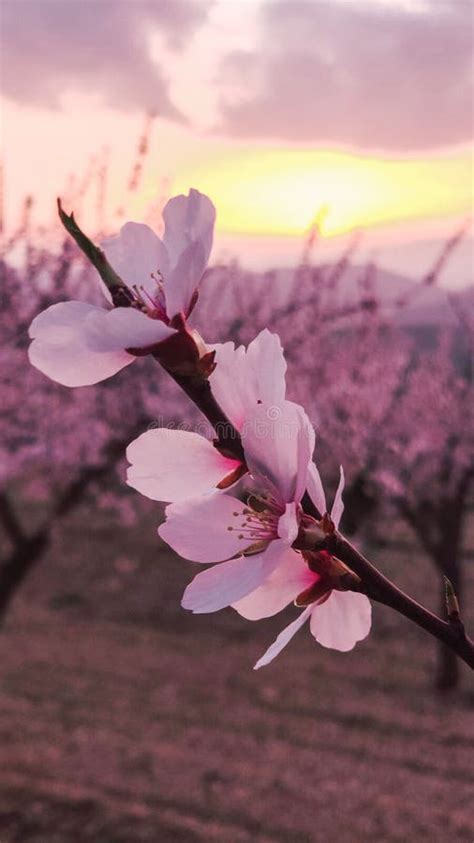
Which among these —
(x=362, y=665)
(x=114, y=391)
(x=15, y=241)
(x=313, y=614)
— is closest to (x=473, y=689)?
(x=362, y=665)

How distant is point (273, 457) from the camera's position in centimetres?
81

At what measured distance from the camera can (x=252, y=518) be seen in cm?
87

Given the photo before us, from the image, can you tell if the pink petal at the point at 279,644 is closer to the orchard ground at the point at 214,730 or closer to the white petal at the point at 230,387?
the white petal at the point at 230,387

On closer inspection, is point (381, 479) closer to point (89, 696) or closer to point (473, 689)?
point (473, 689)

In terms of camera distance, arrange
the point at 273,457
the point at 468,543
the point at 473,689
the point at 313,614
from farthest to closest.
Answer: the point at 468,543 → the point at 473,689 → the point at 313,614 → the point at 273,457

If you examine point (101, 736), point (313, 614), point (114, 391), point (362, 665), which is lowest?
point (362, 665)

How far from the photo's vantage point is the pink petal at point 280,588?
0.91 meters

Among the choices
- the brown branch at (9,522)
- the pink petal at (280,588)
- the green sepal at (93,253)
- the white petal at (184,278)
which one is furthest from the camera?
the brown branch at (9,522)

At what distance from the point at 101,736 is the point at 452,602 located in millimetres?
11448

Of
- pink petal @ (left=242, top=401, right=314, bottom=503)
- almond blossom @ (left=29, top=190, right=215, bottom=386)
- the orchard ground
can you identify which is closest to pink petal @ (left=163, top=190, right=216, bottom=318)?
almond blossom @ (left=29, top=190, right=215, bottom=386)

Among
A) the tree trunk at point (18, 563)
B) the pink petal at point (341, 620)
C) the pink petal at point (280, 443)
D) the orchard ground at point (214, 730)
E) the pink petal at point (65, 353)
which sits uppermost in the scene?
the pink petal at point (65, 353)

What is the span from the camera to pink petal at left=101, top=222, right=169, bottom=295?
2.91 ft

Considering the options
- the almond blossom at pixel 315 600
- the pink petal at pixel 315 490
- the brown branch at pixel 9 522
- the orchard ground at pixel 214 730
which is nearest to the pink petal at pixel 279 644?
the almond blossom at pixel 315 600

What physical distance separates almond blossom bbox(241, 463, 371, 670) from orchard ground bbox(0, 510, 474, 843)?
7915mm
